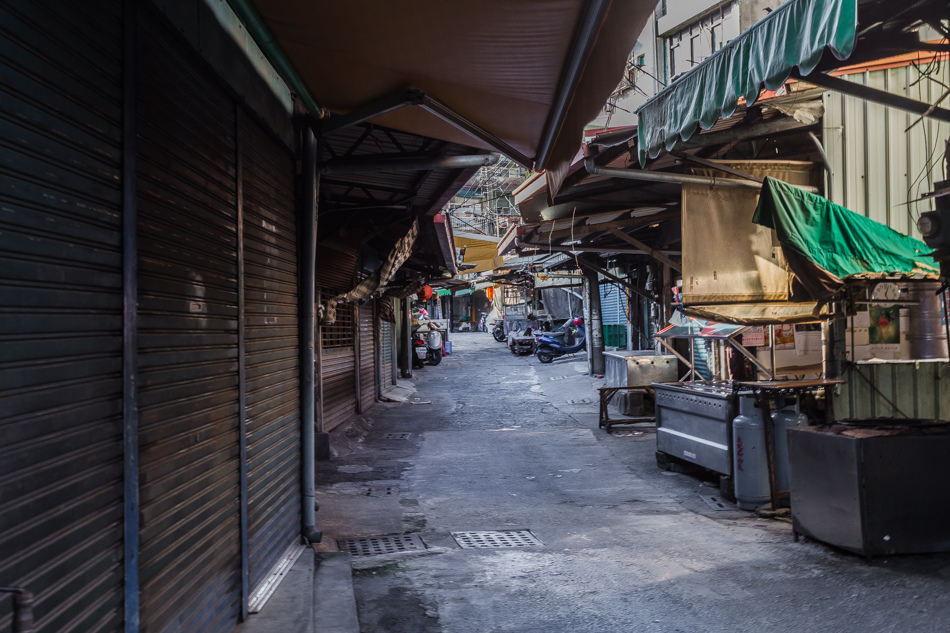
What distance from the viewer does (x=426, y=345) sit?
27922 mm

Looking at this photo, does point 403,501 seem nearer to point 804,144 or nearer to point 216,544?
point 216,544

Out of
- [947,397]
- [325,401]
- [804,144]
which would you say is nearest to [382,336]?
[325,401]

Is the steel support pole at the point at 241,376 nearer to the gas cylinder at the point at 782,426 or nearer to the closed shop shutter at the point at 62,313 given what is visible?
the closed shop shutter at the point at 62,313

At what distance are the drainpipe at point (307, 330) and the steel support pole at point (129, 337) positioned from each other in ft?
9.59

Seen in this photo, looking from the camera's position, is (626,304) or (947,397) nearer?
(947,397)

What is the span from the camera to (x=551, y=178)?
6.09m

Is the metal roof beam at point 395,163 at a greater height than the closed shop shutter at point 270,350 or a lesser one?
greater

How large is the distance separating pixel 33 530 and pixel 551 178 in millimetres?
5058

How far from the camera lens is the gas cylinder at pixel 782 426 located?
6.72m

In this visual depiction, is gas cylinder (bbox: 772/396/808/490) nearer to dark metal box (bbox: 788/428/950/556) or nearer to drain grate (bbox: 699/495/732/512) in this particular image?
drain grate (bbox: 699/495/732/512)

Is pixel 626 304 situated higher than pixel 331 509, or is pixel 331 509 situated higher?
pixel 626 304

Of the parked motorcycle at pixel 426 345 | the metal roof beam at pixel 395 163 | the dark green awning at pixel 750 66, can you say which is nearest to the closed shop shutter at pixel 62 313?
the metal roof beam at pixel 395 163

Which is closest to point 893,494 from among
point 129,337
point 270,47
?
point 129,337

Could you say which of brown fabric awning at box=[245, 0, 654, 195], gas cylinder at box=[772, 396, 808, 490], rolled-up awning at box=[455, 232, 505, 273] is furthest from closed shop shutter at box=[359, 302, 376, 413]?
brown fabric awning at box=[245, 0, 654, 195]
